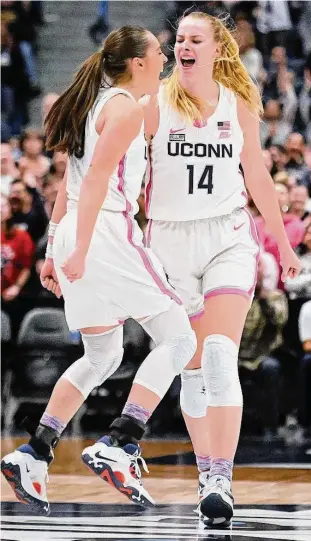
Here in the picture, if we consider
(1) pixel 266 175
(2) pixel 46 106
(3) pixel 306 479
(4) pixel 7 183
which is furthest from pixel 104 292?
(2) pixel 46 106

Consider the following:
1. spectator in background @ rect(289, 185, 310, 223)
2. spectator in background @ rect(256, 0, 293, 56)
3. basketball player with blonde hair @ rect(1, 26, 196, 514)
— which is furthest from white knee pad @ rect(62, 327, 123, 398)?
spectator in background @ rect(256, 0, 293, 56)

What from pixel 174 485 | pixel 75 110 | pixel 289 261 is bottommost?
pixel 174 485

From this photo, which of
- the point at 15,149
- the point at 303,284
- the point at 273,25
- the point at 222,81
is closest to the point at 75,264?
the point at 222,81

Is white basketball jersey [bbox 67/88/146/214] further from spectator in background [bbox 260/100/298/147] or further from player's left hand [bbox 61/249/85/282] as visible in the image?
spectator in background [bbox 260/100/298/147]

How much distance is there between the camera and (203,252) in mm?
5062

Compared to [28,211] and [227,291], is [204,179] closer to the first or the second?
[227,291]

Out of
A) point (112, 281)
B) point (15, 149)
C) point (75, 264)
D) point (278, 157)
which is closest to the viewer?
point (75, 264)

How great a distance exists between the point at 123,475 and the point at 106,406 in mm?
4851

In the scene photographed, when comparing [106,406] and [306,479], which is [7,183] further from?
[306,479]

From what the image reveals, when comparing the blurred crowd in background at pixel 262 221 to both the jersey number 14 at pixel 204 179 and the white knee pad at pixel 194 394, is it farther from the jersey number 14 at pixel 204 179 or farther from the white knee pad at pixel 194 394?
the white knee pad at pixel 194 394

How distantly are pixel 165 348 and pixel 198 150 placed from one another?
0.93m

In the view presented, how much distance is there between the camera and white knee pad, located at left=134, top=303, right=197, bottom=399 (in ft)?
14.9

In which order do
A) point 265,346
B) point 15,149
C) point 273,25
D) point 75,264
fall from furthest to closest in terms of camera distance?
point 273,25 → point 15,149 → point 265,346 → point 75,264

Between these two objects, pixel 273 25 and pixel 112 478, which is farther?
pixel 273 25
